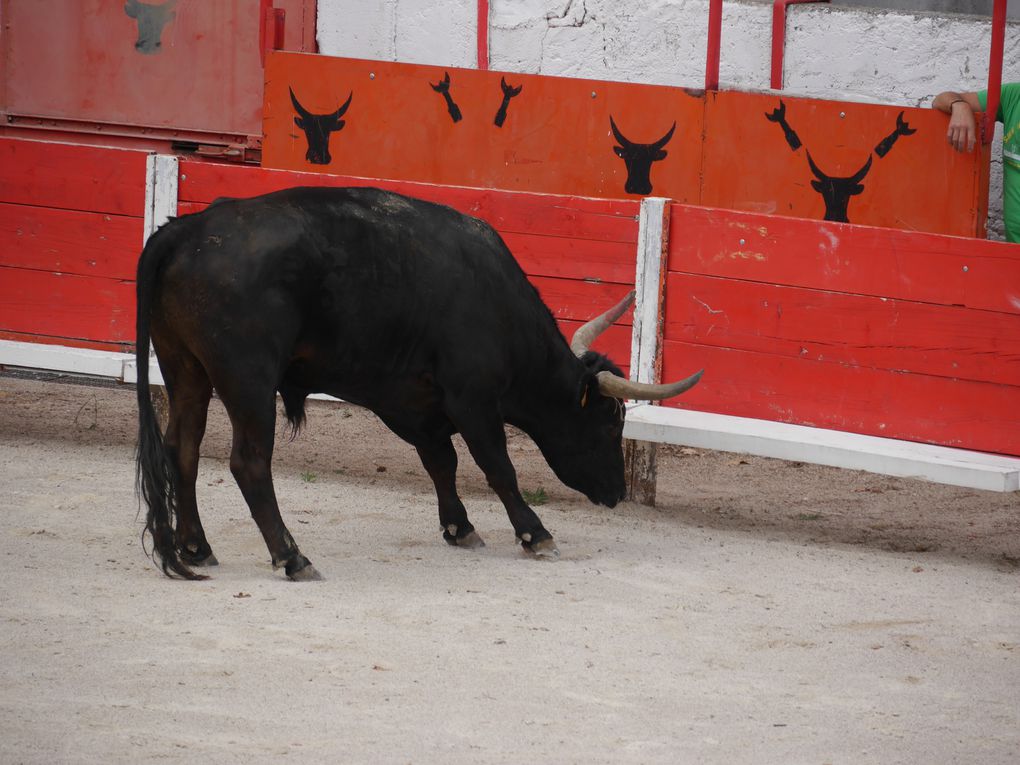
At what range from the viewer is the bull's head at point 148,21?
9375 millimetres

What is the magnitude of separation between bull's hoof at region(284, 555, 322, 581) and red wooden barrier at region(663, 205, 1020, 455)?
2106mm

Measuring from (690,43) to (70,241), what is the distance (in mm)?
3504

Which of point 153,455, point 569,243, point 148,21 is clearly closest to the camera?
point 153,455

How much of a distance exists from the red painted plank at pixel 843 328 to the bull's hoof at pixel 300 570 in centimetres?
214

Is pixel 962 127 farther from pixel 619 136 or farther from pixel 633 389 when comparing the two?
pixel 633 389

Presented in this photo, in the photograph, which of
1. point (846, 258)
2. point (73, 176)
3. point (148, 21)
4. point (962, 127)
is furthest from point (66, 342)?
point (962, 127)

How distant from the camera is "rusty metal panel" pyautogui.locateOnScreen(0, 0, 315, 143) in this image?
9.20 meters

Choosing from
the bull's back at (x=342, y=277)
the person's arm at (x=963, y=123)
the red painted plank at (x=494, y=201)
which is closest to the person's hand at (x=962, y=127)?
the person's arm at (x=963, y=123)

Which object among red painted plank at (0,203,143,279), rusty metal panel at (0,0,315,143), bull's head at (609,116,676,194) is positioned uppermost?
rusty metal panel at (0,0,315,143)

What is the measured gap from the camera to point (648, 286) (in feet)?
20.9

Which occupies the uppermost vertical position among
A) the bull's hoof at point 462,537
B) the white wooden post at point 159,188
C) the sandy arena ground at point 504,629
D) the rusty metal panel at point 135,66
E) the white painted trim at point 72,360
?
the rusty metal panel at point 135,66

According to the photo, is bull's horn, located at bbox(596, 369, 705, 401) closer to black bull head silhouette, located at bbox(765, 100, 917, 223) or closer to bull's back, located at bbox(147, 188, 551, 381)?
bull's back, located at bbox(147, 188, 551, 381)

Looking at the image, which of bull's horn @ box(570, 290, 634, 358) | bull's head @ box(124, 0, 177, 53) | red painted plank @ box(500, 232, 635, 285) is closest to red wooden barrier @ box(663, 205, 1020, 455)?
red painted plank @ box(500, 232, 635, 285)

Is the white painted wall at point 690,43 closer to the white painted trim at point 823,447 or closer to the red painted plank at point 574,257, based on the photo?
the red painted plank at point 574,257
